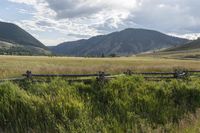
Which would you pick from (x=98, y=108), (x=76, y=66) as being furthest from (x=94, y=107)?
(x=76, y=66)

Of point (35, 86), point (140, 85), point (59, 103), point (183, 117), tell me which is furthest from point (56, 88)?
point (183, 117)

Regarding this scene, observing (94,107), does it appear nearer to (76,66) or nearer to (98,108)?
(98,108)

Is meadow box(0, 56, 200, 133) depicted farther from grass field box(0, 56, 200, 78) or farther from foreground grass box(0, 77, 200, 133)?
grass field box(0, 56, 200, 78)

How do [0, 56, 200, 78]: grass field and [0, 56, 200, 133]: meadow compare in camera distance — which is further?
[0, 56, 200, 78]: grass field

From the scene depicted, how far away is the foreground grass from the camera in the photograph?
479 inches

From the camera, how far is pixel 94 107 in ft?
45.0

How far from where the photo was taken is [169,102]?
15867mm

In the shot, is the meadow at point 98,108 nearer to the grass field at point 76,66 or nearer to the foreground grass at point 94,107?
the foreground grass at point 94,107

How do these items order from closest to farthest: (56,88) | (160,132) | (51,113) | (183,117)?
→ (160,132)
(51,113)
(183,117)
(56,88)

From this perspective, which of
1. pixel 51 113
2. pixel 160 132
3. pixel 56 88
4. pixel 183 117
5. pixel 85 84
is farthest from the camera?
pixel 85 84

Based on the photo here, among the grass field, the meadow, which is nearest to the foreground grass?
the meadow

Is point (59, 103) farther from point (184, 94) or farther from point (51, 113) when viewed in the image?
point (184, 94)

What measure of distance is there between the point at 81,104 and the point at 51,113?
1.11 m

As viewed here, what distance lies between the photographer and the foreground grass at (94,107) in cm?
1216
